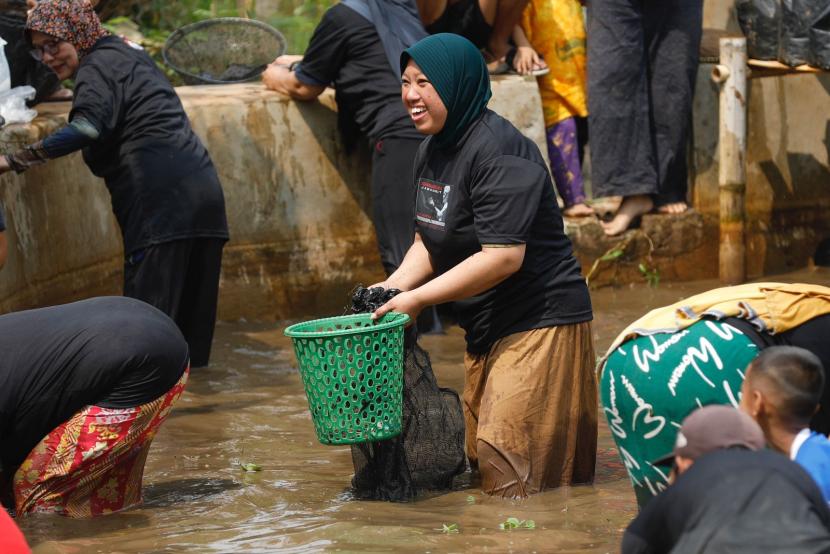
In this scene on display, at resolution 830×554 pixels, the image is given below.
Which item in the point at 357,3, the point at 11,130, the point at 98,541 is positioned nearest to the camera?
the point at 98,541

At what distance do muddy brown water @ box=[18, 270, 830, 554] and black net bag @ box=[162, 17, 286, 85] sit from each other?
10.2ft

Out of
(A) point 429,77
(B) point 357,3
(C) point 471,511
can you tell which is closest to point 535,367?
(C) point 471,511

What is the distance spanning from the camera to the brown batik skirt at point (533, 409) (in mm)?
4902

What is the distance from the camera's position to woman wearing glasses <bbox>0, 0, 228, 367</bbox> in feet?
21.2

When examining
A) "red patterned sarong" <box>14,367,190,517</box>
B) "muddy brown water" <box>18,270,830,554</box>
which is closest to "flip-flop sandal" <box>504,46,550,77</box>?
"muddy brown water" <box>18,270,830,554</box>

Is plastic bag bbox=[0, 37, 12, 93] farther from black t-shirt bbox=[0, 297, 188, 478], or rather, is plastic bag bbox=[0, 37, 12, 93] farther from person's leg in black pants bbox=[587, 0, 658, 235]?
person's leg in black pants bbox=[587, 0, 658, 235]

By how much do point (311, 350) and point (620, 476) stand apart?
4.52 feet

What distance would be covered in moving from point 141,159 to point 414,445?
8.06 feet

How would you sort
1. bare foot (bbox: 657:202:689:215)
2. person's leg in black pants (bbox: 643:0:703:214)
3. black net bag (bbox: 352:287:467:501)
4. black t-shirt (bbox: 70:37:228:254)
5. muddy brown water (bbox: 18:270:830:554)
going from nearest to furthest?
muddy brown water (bbox: 18:270:830:554), black net bag (bbox: 352:287:467:501), black t-shirt (bbox: 70:37:228:254), person's leg in black pants (bbox: 643:0:703:214), bare foot (bbox: 657:202:689:215)

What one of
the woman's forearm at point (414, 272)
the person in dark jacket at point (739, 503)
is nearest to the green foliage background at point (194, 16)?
the woman's forearm at point (414, 272)

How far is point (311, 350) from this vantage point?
15.0ft

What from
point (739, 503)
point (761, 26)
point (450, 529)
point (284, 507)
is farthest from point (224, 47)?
point (739, 503)

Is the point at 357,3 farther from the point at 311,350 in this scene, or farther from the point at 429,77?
the point at 311,350

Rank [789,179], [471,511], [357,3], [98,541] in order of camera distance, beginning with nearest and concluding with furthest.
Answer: [98,541]
[471,511]
[357,3]
[789,179]
